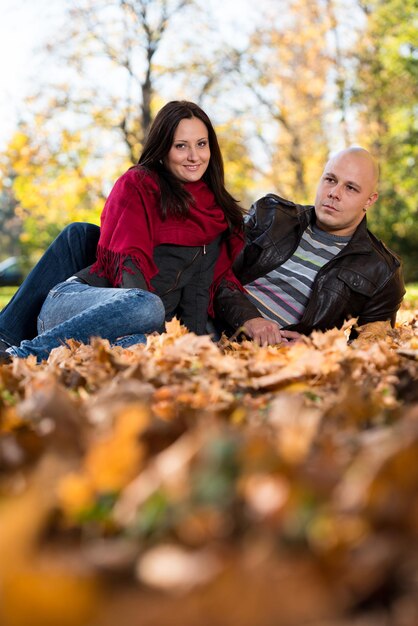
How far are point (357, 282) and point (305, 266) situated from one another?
342 mm

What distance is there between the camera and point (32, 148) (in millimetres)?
17828

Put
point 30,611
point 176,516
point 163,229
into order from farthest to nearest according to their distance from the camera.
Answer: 1. point 163,229
2. point 176,516
3. point 30,611

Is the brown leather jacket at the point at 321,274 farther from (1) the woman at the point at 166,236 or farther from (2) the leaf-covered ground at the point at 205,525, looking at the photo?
(2) the leaf-covered ground at the point at 205,525

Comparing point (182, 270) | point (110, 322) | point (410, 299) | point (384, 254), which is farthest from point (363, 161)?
point (410, 299)

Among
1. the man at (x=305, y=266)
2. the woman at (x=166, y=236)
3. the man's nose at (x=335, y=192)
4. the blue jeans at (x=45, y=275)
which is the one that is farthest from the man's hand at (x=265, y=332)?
the blue jeans at (x=45, y=275)

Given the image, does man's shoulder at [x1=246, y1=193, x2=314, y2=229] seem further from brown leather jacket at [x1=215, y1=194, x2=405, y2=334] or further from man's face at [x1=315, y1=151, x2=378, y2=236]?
man's face at [x1=315, y1=151, x2=378, y2=236]

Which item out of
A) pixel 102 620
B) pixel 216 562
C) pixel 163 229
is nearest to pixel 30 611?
pixel 102 620

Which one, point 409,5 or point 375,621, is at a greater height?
point 409,5

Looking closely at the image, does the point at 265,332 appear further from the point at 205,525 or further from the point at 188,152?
the point at 205,525

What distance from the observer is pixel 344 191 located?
4715 mm

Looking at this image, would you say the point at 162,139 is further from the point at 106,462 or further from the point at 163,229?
the point at 106,462

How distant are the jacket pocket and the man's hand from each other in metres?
0.51

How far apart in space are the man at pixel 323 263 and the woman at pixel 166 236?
0.18 metres

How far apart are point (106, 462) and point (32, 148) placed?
17715 millimetres
